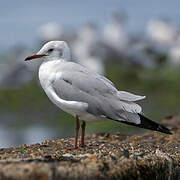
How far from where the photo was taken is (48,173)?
4.28m

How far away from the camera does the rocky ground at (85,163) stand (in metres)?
Answer: 4.30

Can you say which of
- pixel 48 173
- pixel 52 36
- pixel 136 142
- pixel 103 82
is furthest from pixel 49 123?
pixel 52 36

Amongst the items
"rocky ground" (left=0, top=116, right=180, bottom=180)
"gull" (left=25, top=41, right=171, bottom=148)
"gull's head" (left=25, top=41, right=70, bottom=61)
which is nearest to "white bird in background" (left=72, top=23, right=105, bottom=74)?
"gull's head" (left=25, top=41, right=70, bottom=61)

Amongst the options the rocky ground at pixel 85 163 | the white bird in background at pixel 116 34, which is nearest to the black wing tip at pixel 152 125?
the rocky ground at pixel 85 163

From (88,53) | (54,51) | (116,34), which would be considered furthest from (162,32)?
(54,51)

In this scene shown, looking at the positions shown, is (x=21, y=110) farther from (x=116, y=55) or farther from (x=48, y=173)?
(x=48, y=173)

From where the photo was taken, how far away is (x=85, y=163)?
4707mm

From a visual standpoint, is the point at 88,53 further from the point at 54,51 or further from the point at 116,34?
the point at 54,51

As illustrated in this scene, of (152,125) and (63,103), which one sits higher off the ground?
(63,103)

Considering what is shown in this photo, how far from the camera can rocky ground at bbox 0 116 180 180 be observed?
430cm

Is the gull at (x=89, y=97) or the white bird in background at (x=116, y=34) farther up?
the white bird in background at (x=116, y=34)

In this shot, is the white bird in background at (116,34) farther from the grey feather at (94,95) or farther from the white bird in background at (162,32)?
the grey feather at (94,95)

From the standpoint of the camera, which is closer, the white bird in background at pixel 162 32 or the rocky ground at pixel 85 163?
the rocky ground at pixel 85 163

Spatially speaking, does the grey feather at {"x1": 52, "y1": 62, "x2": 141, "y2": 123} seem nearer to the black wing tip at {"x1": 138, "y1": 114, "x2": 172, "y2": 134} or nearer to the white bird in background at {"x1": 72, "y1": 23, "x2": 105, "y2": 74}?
the black wing tip at {"x1": 138, "y1": 114, "x2": 172, "y2": 134}
